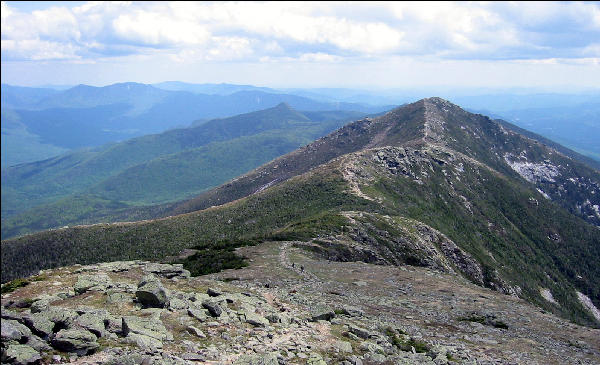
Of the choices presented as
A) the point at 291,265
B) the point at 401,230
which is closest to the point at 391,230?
the point at 401,230

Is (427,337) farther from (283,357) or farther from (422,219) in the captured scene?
(422,219)

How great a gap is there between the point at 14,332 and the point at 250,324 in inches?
606

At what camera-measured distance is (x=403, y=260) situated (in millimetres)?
89750

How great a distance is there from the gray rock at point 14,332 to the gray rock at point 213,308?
12398mm

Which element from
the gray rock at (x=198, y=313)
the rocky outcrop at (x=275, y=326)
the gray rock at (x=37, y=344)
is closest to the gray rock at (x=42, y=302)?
the rocky outcrop at (x=275, y=326)

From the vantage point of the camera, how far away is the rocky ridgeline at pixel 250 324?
74.4ft

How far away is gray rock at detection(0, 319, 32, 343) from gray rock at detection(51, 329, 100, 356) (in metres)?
1.46

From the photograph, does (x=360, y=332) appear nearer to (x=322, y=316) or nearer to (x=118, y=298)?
(x=322, y=316)

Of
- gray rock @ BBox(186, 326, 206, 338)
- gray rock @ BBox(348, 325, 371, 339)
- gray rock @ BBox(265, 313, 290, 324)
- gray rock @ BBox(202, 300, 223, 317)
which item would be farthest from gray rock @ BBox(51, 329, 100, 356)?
gray rock @ BBox(348, 325, 371, 339)

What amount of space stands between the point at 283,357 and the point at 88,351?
11.7 metres

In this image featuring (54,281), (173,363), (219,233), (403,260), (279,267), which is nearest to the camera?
(173,363)

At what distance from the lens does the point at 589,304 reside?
143 meters

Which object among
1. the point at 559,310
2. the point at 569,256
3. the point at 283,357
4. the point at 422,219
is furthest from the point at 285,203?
the point at 569,256

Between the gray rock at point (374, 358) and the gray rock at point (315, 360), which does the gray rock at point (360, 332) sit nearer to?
the gray rock at point (374, 358)
